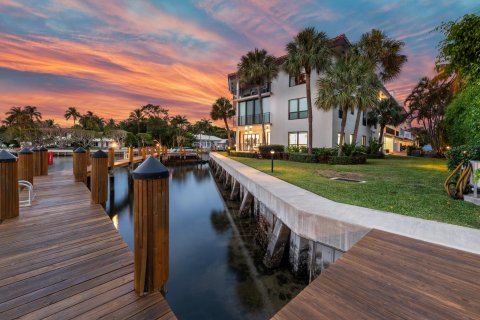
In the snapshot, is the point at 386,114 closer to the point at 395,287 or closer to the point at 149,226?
the point at 395,287

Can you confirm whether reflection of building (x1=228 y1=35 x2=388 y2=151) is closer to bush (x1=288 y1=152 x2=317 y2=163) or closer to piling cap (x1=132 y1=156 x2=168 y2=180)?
bush (x1=288 y1=152 x2=317 y2=163)

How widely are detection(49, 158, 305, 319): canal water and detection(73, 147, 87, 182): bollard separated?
8.12 ft

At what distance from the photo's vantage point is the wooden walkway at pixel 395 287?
180 centimetres

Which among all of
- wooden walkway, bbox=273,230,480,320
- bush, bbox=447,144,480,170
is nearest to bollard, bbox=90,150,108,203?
wooden walkway, bbox=273,230,480,320

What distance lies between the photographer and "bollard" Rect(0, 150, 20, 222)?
426 cm

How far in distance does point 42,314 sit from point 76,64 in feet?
60.6

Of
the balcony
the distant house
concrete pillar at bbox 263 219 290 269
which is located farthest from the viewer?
the distant house

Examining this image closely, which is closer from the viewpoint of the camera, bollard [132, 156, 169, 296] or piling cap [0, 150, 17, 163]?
bollard [132, 156, 169, 296]

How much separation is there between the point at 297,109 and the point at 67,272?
22.0m

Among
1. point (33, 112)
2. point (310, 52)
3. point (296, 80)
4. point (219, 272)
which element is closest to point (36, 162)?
point (219, 272)

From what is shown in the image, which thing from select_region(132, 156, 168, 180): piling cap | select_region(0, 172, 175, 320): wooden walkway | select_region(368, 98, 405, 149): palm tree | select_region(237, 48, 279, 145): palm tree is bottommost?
select_region(0, 172, 175, 320): wooden walkway

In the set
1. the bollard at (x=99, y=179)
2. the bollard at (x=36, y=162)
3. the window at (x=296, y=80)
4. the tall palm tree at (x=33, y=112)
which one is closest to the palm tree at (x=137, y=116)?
the tall palm tree at (x=33, y=112)

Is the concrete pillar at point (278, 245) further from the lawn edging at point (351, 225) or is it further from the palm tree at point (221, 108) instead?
the palm tree at point (221, 108)

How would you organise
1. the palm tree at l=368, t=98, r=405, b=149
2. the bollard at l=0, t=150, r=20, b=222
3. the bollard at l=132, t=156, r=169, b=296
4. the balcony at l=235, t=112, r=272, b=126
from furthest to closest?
the palm tree at l=368, t=98, r=405, b=149, the balcony at l=235, t=112, r=272, b=126, the bollard at l=0, t=150, r=20, b=222, the bollard at l=132, t=156, r=169, b=296
